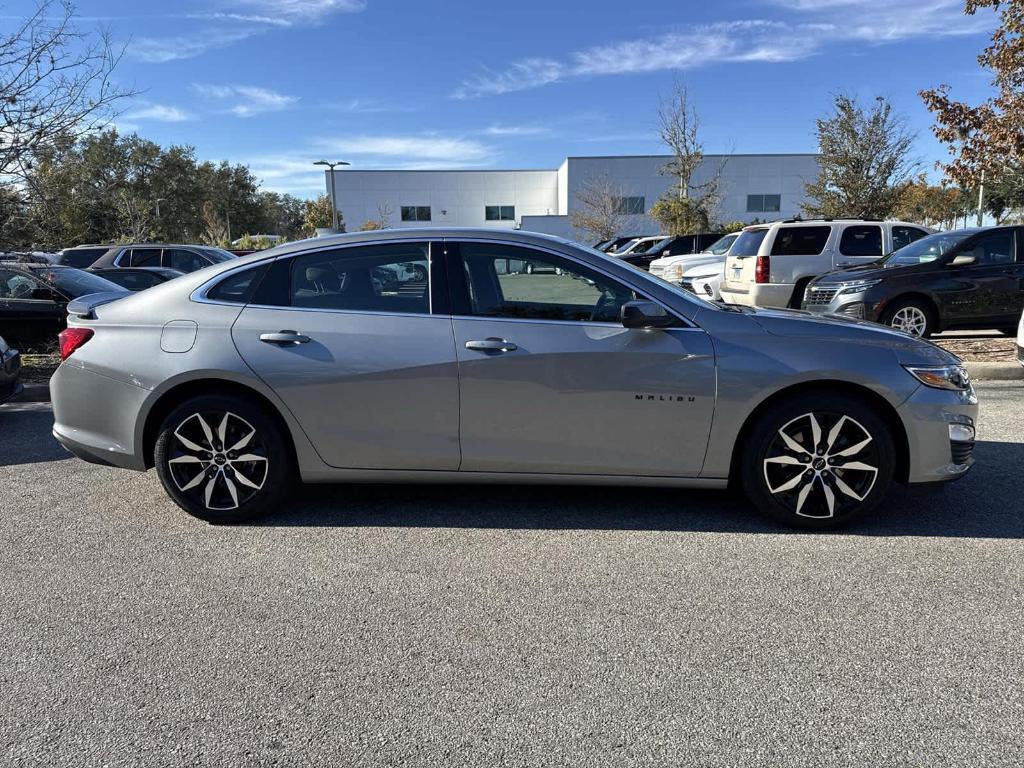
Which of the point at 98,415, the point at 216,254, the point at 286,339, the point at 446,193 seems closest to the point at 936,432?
the point at 286,339

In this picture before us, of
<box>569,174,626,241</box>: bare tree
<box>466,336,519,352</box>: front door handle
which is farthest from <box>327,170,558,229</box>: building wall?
<box>466,336,519,352</box>: front door handle

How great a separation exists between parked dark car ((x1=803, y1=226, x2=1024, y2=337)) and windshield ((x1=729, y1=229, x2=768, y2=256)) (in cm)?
305

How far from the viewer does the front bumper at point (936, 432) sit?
390 cm

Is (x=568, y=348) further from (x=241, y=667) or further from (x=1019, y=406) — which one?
(x=1019, y=406)

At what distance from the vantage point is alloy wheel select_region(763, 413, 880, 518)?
12.9 feet

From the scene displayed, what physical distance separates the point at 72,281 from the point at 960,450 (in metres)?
10.2

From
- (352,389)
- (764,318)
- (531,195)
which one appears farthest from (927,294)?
(531,195)

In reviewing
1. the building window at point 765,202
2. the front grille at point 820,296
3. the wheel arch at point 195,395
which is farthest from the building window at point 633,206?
the wheel arch at point 195,395

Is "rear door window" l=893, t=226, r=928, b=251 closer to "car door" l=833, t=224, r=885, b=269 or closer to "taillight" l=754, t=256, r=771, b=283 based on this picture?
"car door" l=833, t=224, r=885, b=269

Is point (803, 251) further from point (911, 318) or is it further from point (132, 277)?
point (132, 277)

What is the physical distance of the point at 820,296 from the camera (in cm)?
1016

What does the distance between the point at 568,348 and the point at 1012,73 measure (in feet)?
36.5

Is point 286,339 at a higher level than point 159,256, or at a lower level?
lower

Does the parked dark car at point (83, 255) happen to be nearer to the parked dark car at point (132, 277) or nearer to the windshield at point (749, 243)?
the parked dark car at point (132, 277)
